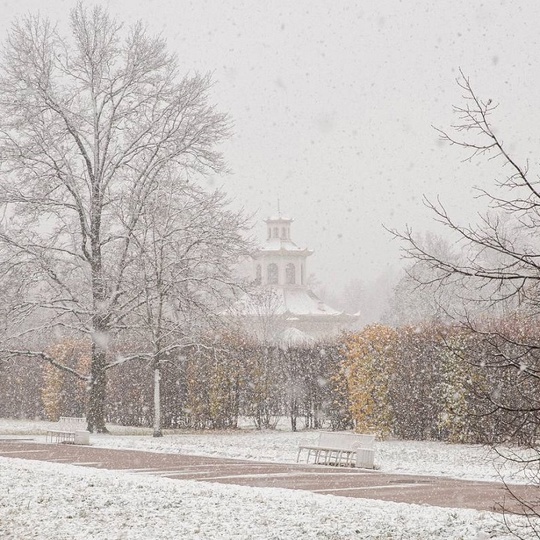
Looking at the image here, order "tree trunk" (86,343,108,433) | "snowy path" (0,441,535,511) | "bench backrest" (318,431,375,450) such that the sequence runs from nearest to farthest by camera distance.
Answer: "snowy path" (0,441,535,511) < "bench backrest" (318,431,375,450) < "tree trunk" (86,343,108,433)

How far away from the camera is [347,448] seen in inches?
681

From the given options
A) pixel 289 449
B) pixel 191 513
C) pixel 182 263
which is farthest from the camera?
pixel 182 263

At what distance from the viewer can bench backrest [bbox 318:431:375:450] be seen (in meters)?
17.1

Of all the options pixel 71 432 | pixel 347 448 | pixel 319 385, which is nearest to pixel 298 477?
pixel 347 448

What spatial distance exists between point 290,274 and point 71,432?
214 ft

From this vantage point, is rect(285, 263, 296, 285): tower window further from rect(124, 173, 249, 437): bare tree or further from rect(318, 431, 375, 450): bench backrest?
rect(318, 431, 375, 450): bench backrest

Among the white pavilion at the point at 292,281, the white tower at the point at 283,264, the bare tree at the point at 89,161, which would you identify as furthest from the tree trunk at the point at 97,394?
the white tower at the point at 283,264

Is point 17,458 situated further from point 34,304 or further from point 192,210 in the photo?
point 192,210

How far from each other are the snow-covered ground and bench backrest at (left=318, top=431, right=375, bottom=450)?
2.31 m

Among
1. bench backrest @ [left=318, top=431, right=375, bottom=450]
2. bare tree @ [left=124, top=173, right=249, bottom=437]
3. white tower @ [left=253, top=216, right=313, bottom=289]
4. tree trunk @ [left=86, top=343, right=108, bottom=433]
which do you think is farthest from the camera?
white tower @ [left=253, top=216, right=313, bottom=289]

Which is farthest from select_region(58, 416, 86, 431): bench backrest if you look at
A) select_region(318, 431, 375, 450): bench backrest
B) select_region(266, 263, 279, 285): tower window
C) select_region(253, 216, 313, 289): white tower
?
select_region(266, 263, 279, 285): tower window

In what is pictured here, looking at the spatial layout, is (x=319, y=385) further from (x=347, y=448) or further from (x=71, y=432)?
(x=347, y=448)

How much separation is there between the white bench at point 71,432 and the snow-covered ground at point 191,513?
7.09 meters

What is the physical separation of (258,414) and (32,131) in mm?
10606
